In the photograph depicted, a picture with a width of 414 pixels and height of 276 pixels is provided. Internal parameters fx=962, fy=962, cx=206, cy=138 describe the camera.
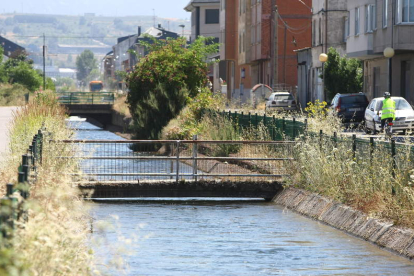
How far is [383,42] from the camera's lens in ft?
142

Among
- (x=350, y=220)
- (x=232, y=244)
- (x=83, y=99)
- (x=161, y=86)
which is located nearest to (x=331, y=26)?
(x=161, y=86)

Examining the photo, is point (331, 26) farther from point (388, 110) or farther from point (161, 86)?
point (388, 110)

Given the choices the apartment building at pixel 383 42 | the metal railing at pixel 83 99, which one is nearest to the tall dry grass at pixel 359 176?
the apartment building at pixel 383 42

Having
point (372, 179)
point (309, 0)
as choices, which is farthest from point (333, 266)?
point (309, 0)

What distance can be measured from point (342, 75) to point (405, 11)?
12.5 meters

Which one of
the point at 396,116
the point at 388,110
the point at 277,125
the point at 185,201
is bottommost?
the point at 185,201

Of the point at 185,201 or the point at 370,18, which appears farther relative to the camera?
the point at 370,18

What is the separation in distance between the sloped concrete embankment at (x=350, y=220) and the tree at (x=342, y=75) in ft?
108

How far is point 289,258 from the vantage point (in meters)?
13.6

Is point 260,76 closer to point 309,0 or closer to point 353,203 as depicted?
point 309,0

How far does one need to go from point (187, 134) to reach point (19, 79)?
6586cm

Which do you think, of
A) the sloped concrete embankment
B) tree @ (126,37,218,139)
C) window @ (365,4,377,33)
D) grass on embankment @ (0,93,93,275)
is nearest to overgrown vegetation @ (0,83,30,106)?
tree @ (126,37,218,139)

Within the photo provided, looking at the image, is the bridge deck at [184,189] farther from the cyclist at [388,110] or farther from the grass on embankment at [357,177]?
the cyclist at [388,110]

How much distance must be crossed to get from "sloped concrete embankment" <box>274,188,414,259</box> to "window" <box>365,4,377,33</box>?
25.9 m
